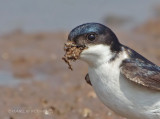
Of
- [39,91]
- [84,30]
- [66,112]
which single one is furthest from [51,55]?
[84,30]

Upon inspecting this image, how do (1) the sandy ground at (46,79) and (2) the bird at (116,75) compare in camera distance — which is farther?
(1) the sandy ground at (46,79)

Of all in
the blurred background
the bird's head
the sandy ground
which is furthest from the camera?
the blurred background

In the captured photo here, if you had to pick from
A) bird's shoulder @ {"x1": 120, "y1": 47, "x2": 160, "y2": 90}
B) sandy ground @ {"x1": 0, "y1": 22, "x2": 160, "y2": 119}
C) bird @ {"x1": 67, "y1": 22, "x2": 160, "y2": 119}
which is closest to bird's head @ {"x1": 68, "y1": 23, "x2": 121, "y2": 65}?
bird @ {"x1": 67, "y1": 22, "x2": 160, "y2": 119}

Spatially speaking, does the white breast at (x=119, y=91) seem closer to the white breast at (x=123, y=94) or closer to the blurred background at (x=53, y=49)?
the white breast at (x=123, y=94)

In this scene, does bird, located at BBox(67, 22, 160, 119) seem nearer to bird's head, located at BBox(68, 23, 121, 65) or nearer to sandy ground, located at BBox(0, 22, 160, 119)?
bird's head, located at BBox(68, 23, 121, 65)

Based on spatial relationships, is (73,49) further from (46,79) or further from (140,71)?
(46,79)

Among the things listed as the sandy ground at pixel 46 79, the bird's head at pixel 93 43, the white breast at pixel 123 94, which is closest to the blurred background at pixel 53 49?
the sandy ground at pixel 46 79
